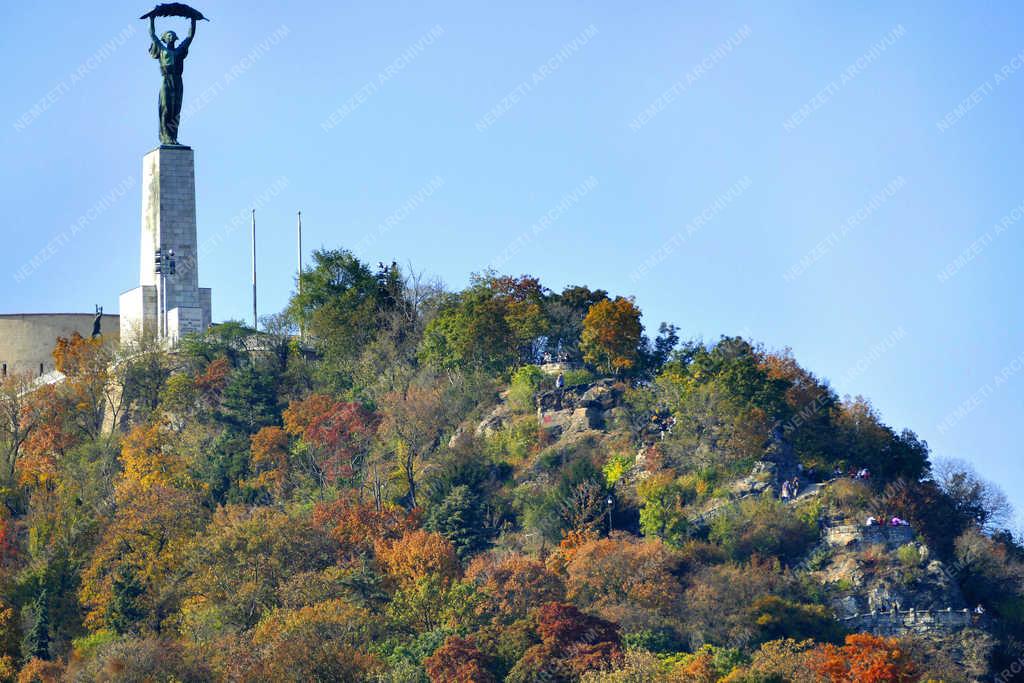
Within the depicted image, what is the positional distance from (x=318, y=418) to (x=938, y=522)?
2014cm

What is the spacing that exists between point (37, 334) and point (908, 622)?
39.4 metres

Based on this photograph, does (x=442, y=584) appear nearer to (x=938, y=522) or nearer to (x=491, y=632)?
(x=491, y=632)

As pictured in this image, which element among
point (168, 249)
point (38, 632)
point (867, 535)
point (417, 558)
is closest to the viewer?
point (417, 558)

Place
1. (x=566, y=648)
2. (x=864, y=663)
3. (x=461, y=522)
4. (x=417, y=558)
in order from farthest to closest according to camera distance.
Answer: (x=461, y=522) < (x=417, y=558) < (x=566, y=648) < (x=864, y=663)

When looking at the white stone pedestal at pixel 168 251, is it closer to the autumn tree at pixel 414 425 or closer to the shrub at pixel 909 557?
the autumn tree at pixel 414 425

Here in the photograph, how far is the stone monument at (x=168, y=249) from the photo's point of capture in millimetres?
84062

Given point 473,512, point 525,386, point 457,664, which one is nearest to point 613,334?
point 525,386

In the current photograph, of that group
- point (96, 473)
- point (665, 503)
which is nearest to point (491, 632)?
point (665, 503)

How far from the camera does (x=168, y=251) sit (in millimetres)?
84000

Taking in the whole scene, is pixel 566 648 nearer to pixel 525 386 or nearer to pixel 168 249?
pixel 525 386

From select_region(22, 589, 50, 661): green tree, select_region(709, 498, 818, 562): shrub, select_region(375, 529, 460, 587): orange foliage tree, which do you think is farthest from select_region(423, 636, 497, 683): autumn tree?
select_region(22, 589, 50, 661): green tree

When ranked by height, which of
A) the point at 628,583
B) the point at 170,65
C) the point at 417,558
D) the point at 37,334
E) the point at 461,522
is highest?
the point at 170,65

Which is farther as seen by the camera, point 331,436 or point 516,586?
point 331,436

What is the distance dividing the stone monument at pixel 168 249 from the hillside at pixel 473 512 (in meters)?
1.22
